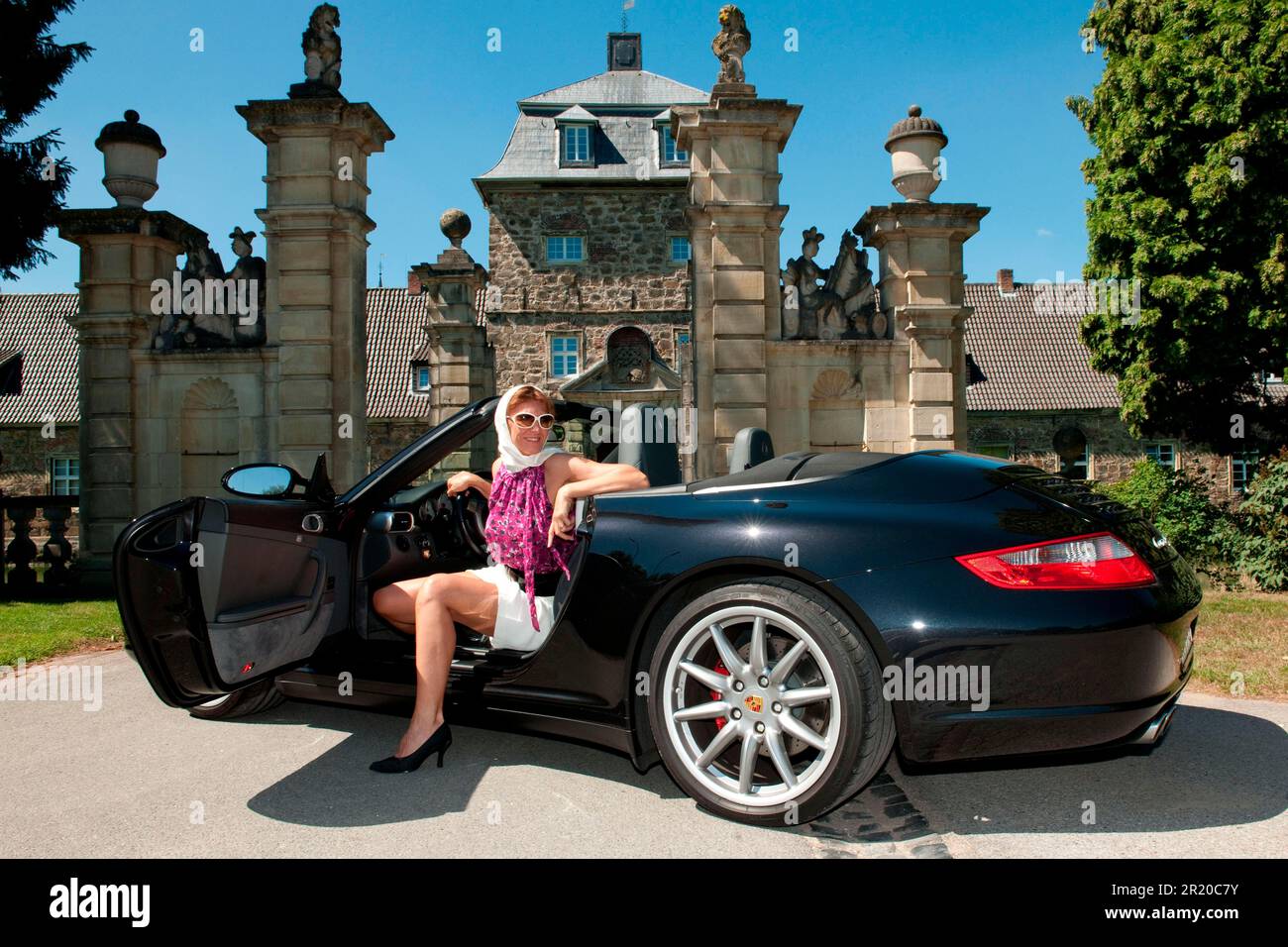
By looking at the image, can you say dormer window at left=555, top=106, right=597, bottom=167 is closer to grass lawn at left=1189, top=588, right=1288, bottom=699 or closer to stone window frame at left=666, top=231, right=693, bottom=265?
stone window frame at left=666, top=231, right=693, bottom=265

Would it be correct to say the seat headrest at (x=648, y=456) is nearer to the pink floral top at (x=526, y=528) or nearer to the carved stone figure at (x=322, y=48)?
the pink floral top at (x=526, y=528)

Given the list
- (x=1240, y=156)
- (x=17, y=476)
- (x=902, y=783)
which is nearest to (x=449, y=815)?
(x=902, y=783)

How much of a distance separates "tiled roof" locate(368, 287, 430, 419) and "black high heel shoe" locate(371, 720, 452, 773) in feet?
91.2

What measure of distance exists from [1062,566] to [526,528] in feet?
6.02

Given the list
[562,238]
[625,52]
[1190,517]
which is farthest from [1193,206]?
[625,52]

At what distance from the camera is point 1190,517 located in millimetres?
9461

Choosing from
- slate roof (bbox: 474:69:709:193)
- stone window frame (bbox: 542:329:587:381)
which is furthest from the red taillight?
slate roof (bbox: 474:69:709:193)

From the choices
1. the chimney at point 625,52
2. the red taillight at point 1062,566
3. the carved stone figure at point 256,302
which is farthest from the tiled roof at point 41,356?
the red taillight at point 1062,566

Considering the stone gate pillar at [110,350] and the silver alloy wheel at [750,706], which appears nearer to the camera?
the silver alloy wheel at [750,706]

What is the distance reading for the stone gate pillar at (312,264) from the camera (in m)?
8.32

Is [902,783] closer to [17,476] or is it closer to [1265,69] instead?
[1265,69]

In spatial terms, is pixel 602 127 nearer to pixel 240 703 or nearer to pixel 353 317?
pixel 353 317

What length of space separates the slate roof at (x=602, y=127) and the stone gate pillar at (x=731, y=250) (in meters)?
23.9

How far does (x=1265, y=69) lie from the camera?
15078 mm
